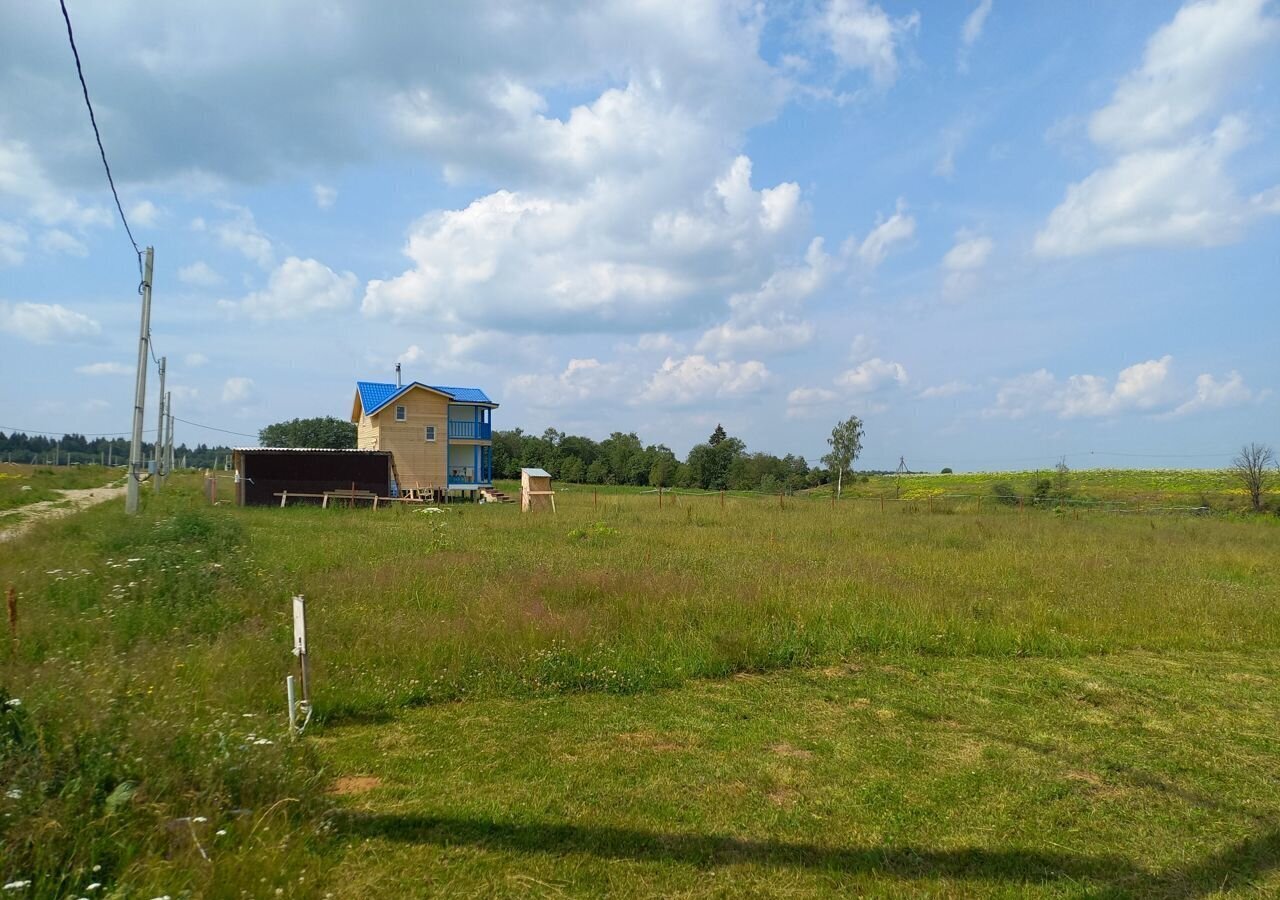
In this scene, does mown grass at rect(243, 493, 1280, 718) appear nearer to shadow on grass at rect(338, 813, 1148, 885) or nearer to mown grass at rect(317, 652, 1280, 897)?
mown grass at rect(317, 652, 1280, 897)

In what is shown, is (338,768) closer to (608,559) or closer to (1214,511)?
(608,559)

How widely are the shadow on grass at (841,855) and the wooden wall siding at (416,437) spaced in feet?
98.5

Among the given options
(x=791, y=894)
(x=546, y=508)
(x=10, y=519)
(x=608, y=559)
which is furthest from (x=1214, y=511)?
(x=10, y=519)

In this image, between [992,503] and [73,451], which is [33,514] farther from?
[73,451]

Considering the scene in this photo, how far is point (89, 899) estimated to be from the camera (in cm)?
268

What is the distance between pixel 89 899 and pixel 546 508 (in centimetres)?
2179

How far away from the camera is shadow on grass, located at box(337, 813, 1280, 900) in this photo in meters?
3.46

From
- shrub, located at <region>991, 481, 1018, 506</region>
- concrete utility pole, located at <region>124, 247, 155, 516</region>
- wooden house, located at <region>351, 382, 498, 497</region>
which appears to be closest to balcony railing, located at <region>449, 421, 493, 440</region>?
wooden house, located at <region>351, 382, 498, 497</region>

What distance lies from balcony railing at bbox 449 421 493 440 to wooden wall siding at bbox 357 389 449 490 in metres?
0.82

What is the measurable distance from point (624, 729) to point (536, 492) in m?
20.7

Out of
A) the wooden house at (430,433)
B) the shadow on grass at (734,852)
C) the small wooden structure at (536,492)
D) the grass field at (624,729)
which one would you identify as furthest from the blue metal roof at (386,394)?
the shadow on grass at (734,852)

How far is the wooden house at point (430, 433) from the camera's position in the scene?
32.3 m

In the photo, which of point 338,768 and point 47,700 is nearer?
point 47,700

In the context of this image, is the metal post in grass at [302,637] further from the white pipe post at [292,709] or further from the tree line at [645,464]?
the tree line at [645,464]
